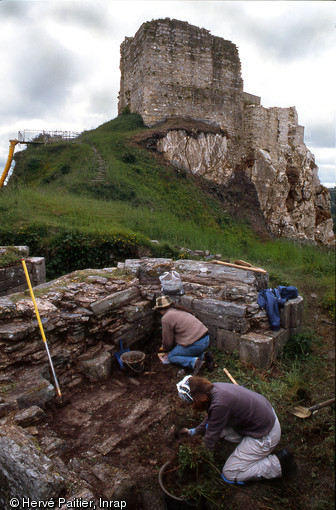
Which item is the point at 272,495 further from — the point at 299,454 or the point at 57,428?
the point at 57,428

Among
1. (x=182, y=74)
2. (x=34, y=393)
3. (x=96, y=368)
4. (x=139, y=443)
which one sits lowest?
(x=139, y=443)

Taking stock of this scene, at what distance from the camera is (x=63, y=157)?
17.9 m

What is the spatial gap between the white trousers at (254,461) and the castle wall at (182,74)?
1914cm

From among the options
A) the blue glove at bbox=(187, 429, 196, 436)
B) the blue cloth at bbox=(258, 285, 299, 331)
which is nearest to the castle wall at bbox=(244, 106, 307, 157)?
the blue cloth at bbox=(258, 285, 299, 331)

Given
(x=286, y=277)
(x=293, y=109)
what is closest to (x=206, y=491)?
(x=286, y=277)

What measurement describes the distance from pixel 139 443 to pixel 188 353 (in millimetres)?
1686

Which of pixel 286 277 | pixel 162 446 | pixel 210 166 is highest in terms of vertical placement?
pixel 210 166

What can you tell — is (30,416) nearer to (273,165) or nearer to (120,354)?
(120,354)

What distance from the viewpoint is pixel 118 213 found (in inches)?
486

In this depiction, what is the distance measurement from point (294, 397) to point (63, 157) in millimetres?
→ 17006

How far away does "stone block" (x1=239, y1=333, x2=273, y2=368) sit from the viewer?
17.5 feet

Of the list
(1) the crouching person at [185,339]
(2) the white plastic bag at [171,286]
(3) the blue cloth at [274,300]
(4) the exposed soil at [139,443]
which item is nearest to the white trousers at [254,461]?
(4) the exposed soil at [139,443]

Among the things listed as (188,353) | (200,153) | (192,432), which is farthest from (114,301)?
(200,153)

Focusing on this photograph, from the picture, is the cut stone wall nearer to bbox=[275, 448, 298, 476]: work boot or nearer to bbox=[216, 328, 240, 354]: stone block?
bbox=[216, 328, 240, 354]: stone block
